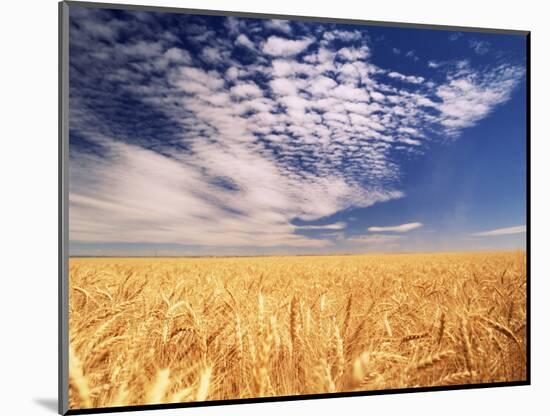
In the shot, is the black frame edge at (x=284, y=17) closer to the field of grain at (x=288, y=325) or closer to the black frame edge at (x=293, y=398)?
the field of grain at (x=288, y=325)

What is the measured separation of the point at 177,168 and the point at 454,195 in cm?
168

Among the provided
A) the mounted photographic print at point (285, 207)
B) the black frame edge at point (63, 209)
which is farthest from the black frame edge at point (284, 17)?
the black frame edge at point (63, 209)

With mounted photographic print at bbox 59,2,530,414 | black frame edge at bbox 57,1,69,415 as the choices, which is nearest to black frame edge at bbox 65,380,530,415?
mounted photographic print at bbox 59,2,530,414

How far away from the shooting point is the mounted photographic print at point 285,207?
2719 mm

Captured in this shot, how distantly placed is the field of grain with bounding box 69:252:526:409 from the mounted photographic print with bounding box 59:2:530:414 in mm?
11

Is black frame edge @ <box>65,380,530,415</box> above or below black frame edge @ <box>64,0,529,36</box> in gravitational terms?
below

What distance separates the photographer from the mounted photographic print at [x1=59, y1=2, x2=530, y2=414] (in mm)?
2719

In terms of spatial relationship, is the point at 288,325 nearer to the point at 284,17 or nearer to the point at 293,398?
the point at 293,398

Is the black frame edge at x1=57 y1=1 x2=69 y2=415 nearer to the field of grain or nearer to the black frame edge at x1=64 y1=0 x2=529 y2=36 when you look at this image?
the field of grain

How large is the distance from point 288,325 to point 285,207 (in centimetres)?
67

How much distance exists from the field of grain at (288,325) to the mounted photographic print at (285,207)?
0.01 metres

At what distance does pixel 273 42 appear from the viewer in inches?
115

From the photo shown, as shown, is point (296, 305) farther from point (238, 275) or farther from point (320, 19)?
point (320, 19)

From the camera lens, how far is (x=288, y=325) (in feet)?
9.53
